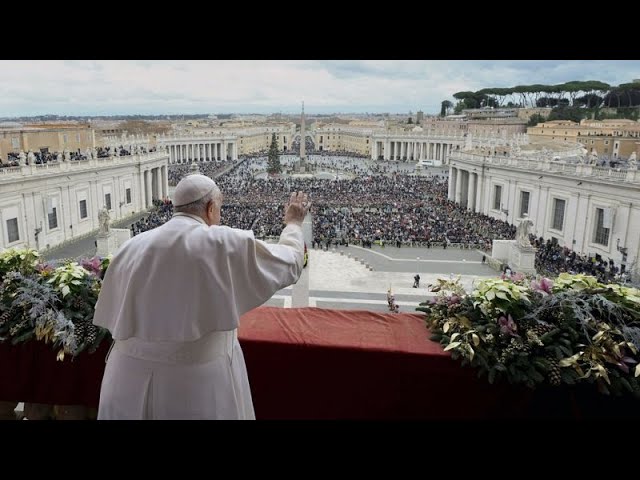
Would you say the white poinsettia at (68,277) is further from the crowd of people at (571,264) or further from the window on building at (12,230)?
the window on building at (12,230)

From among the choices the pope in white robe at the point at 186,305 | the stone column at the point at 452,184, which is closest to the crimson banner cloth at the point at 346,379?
the pope in white robe at the point at 186,305

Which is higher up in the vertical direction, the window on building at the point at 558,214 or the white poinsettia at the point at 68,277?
the white poinsettia at the point at 68,277

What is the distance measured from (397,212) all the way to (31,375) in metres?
26.0

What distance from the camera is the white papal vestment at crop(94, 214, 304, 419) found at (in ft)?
6.49

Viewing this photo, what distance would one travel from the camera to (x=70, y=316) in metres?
3.10

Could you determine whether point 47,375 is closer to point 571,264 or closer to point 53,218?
point 571,264

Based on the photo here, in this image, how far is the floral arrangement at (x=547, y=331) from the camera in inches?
103

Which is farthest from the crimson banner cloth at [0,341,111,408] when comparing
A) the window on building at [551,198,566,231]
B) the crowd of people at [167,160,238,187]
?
the crowd of people at [167,160,238,187]

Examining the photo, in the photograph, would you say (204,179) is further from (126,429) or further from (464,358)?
(464,358)

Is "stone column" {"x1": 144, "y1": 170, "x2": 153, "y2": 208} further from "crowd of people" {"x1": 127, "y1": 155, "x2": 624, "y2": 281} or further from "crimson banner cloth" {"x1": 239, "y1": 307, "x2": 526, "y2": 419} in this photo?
"crimson banner cloth" {"x1": 239, "y1": 307, "x2": 526, "y2": 419}

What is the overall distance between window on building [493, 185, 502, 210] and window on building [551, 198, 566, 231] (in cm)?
547

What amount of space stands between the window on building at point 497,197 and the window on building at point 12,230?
24602 mm
